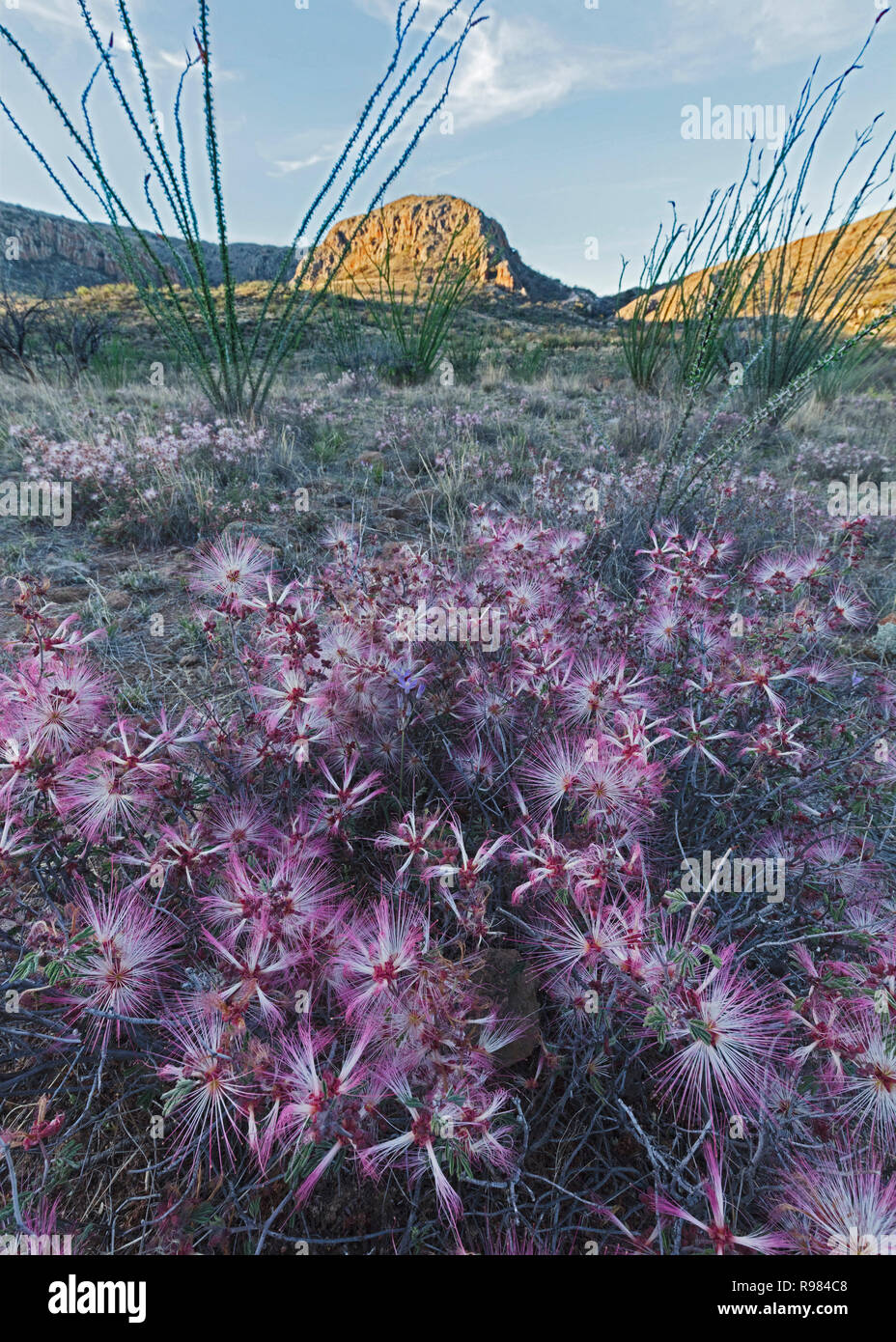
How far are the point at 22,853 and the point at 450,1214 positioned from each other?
1218mm

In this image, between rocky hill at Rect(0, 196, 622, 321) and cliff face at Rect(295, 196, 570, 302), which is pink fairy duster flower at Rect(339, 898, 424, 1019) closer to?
rocky hill at Rect(0, 196, 622, 321)

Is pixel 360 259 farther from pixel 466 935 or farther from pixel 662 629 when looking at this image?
pixel 466 935

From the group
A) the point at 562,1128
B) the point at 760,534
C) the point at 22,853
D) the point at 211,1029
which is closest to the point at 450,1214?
the point at 562,1128

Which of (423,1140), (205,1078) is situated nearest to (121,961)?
(205,1078)

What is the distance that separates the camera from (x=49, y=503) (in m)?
4.65

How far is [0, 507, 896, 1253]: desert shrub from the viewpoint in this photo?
1227mm

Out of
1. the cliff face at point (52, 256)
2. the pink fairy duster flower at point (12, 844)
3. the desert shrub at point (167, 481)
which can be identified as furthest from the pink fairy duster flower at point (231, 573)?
the cliff face at point (52, 256)

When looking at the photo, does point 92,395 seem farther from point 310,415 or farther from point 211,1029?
point 211,1029

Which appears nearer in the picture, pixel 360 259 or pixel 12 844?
pixel 12 844

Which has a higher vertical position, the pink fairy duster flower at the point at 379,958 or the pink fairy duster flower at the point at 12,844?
the pink fairy duster flower at the point at 12,844

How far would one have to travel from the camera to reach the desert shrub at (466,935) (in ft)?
4.02

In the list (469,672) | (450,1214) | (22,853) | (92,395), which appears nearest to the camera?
(450,1214)

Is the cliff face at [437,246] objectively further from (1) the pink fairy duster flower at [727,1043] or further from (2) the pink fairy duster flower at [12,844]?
(1) the pink fairy duster flower at [727,1043]

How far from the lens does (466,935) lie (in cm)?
158
